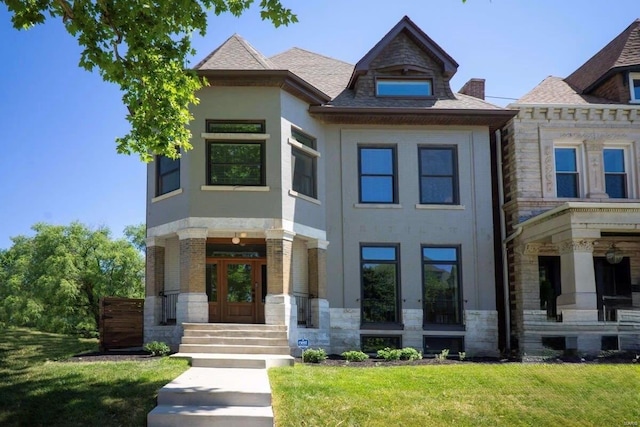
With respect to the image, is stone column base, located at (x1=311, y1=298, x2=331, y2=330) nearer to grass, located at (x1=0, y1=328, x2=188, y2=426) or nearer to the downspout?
grass, located at (x1=0, y1=328, x2=188, y2=426)

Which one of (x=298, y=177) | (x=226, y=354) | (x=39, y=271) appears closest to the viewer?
(x=226, y=354)

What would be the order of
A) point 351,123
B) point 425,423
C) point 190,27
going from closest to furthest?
point 425,423 < point 190,27 < point 351,123

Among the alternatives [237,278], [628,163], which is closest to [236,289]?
[237,278]

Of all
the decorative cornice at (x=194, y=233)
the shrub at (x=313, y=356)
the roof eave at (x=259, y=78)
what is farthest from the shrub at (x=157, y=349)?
the roof eave at (x=259, y=78)

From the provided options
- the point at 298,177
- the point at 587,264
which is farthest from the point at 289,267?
the point at 587,264

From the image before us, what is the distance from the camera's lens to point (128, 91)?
485 inches

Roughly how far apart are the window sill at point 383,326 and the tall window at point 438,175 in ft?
12.1

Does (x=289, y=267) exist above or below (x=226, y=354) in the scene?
above

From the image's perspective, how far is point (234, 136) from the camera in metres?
16.4

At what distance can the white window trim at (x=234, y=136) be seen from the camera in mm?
16281

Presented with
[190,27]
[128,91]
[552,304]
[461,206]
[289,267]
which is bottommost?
[552,304]

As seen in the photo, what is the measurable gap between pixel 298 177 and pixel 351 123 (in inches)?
98.7

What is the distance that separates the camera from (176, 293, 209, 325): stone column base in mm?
15492

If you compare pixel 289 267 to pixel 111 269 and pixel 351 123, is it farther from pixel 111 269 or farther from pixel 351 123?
pixel 111 269
